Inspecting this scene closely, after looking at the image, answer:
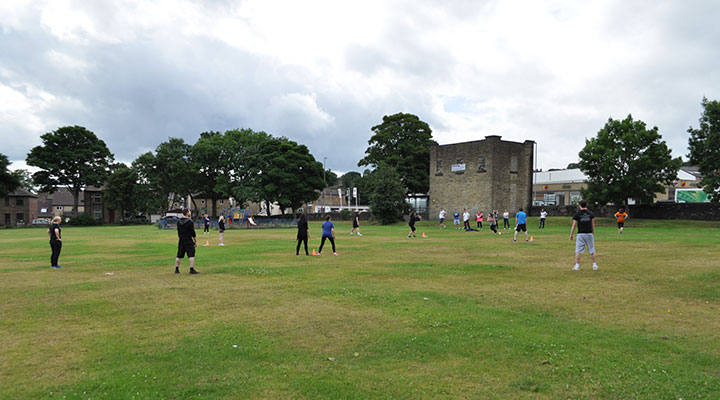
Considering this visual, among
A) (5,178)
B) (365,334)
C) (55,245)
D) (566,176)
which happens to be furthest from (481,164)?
(5,178)

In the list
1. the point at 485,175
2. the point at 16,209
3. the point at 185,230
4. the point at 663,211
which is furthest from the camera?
the point at 16,209

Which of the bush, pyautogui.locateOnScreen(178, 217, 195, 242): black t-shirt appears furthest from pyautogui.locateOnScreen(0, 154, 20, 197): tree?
pyautogui.locateOnScreen(178, 217, 195, 242): black t-shirt

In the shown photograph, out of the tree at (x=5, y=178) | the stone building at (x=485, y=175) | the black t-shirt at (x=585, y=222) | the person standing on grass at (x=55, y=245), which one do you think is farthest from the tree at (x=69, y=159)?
the black t-shirt at (x=585, y=222)

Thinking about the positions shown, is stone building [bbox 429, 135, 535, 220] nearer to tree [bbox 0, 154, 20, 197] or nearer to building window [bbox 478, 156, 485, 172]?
building window [bbox 478, 156, 485, 172]

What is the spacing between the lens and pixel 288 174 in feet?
200

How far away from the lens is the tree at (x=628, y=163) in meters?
41.8

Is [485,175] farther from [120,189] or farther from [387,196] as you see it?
[120,189]

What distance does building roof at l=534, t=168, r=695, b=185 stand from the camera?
8010cm

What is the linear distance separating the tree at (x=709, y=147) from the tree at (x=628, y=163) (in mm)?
2427

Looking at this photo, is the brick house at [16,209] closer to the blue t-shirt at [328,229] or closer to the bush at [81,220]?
the bush at [81,220]

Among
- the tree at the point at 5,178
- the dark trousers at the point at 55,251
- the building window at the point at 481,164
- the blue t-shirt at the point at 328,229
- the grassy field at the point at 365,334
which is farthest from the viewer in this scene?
the tree at the point at 5,178

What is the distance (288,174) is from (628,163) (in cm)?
3880

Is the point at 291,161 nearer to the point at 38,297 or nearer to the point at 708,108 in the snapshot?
the point at 708,108

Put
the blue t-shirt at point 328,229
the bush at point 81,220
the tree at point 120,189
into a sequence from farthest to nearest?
the tree at point 120,189
the bush at point 81,220
the blue t-shirt at point 328,229
